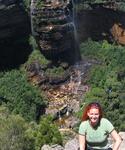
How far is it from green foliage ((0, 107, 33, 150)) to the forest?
7.90ft

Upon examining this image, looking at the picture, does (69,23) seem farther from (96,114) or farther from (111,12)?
(96,114)

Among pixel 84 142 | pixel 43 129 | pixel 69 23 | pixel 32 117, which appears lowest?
pixel 32 117

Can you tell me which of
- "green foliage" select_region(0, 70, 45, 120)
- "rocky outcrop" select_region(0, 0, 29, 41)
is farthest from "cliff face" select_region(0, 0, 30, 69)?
"green foliage" select_region(0, 70, 45, 120)

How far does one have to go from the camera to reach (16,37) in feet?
137

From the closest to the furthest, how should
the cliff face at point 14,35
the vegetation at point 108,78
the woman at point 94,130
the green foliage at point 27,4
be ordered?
the woman at point 94,130 < the vegetation at point 108,78 < the cliff face at point 14,35 < the green foliage at point 27,4

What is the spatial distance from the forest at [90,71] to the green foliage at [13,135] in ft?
7.90

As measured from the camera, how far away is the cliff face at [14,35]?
128ft

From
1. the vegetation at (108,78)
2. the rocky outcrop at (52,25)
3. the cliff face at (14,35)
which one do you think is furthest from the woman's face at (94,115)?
the cliff face at (14,35)

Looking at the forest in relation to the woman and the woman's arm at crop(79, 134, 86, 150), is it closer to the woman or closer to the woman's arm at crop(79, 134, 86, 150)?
the woman

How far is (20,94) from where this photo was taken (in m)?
38.2

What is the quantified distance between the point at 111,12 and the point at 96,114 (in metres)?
33.0

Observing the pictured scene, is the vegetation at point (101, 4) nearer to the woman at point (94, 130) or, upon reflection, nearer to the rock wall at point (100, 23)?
the rock wall at point (100, 23)

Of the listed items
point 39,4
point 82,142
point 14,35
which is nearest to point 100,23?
point 39,4

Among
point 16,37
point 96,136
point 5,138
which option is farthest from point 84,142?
point 16,37
